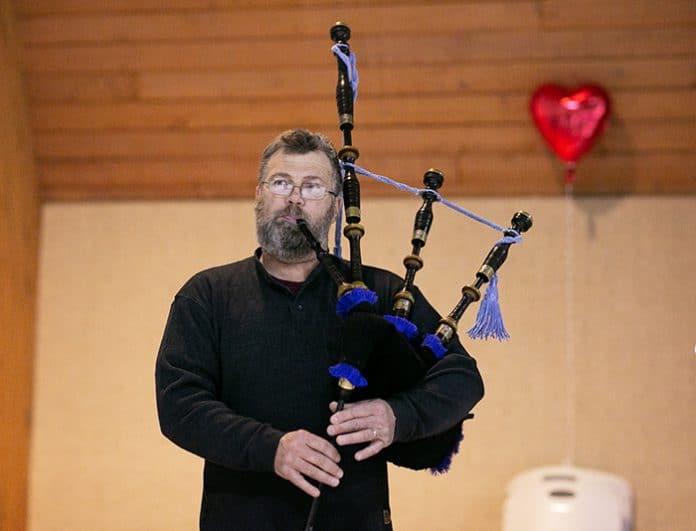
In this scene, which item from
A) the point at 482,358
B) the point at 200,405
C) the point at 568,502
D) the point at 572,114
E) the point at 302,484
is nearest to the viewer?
the point at 302,484

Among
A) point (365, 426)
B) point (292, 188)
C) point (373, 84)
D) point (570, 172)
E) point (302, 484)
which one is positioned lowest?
point (302, 484)

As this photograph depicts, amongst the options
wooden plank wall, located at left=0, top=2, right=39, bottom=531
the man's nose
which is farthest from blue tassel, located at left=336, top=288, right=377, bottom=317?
wooden plank wall, located at left=0, top=2, right=39, bottom=531

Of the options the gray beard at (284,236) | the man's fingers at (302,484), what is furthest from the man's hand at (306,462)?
the gray beard at (284,236)

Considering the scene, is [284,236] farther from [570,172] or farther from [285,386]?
[570,172]

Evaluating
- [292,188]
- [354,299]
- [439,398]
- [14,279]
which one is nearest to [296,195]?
[292,188]

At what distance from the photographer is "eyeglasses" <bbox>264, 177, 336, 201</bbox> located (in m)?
2.31

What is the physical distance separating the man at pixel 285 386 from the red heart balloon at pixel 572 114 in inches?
76.4

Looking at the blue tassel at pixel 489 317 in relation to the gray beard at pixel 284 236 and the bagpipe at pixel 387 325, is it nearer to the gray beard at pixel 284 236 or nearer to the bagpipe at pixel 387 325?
the bagpipe at pixel 387 325

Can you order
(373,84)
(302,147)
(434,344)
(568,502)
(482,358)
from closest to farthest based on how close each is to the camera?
(434,344), (302,147), (568,502), (373,84), (482,358)

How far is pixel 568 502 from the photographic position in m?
3.80

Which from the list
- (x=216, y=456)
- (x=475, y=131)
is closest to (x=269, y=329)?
(x=216, y=456)

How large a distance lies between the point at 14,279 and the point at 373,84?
5.29ft

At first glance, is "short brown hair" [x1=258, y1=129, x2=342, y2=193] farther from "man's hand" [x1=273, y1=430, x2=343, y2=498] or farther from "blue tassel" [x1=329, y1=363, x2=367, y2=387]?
"man's hand" [x1=273, y1=430, x2=343, y2=498]

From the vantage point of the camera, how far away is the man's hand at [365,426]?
2.04 m
